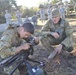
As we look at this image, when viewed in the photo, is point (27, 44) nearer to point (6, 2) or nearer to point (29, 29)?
point (29, 29)

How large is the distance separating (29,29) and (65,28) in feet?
6.01

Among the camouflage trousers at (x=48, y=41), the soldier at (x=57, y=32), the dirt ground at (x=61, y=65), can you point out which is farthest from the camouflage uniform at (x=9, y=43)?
the camouflage trousers at (x=48, y=41)

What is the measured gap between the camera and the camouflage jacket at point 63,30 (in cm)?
528

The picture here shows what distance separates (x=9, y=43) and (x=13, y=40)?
0.18 m

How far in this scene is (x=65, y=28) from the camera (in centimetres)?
551

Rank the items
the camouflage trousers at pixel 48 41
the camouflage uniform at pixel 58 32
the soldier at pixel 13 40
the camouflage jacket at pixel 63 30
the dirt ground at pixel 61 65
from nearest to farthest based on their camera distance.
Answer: the soldier at pixel 13 40 → the dirt ground at pixel 61 65 → the camouflage jacket at pixel 63 30 → the camouflage uniform at pixel 58 32 → the camouflage trousers at pixel 48 41

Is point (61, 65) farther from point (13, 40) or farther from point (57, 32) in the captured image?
point (13, 40)

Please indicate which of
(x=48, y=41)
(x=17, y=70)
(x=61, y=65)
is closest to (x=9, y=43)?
(x=17, y=70)

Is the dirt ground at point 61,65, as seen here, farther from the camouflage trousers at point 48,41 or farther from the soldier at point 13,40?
the soldier at point 13,40

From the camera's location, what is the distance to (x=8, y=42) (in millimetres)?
3939

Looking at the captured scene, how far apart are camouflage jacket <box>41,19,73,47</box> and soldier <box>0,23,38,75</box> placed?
1364 millimetres

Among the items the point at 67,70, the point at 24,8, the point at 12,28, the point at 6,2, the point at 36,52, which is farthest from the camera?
the point at 24,8

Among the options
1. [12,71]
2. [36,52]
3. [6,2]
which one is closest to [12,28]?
[12,71]

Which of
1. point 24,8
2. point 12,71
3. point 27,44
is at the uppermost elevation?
point 27,44
